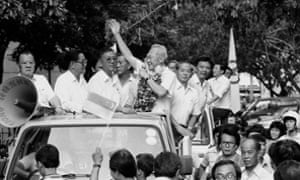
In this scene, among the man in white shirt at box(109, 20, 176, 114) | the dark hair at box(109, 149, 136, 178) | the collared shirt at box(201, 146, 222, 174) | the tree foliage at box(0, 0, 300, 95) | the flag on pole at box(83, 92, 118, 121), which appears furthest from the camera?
the tree foliage at box(0, 0, 300, 95)

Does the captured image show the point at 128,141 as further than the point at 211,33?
No

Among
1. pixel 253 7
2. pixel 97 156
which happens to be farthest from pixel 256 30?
pixel 97 156

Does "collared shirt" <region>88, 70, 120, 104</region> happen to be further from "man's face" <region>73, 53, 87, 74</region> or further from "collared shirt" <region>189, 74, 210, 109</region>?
"collared shirt" <region>189, 74, 210, 109</region>

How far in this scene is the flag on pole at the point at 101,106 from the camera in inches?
299

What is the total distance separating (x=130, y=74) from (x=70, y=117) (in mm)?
2660

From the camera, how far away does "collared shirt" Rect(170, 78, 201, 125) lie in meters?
9.90

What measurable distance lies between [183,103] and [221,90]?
3.67 meters

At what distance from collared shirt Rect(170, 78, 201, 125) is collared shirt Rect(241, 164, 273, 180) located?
245 cm

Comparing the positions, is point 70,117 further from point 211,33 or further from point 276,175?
point 211,33

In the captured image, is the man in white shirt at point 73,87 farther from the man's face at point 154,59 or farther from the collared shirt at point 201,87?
the collared shirt at point 201,87

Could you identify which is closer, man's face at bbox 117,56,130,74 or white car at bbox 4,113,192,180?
white car at bbox 4,113,192,180

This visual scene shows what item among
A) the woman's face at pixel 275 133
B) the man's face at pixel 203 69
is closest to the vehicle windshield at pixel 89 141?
the woman's face at pixel 275 133

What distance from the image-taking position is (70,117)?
7.87 metres

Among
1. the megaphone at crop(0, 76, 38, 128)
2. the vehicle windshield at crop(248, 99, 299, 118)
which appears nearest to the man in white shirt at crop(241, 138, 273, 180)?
the megaphone at crop(0, 76, 38, 128)
